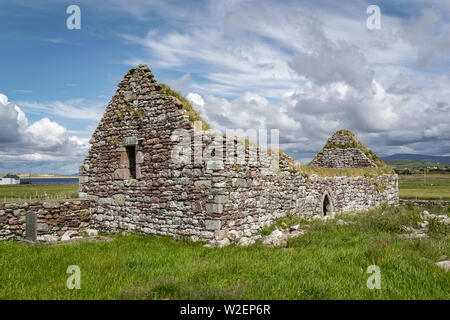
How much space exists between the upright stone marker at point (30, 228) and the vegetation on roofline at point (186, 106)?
19.9 feet

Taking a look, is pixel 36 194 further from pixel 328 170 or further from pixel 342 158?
pixel 342 158

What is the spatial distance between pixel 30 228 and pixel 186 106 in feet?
21.8

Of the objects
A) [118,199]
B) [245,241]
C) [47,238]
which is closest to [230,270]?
[245,241]

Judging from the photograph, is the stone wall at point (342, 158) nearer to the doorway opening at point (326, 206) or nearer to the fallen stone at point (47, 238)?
the doorway opening at point (326, 206)

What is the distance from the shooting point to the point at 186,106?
11.8 metres

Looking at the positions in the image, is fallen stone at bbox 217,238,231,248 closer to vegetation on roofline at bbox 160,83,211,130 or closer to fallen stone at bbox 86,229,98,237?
vegetation on roofline at bbox 160,83,211,130

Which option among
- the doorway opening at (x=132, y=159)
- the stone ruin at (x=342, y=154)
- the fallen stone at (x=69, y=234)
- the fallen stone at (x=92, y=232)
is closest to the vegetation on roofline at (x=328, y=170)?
the stone ruin at (x=342, y=154)

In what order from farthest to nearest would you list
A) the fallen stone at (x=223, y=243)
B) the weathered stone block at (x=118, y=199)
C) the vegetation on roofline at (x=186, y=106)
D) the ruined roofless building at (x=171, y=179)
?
1. the weathered stone block at (x=118, y=199)
2. the vegetation on roofline at (x=186, y=106)
3. the ruined roofless building at (x=171, y=179)
4. the fallen stone at (x=223, y=243)

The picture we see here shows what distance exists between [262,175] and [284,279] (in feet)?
19.7

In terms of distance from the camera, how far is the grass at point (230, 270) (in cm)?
573

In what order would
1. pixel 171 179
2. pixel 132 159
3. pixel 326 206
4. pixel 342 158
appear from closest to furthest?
pixel 171 179, pixel 132 159, pixel 326 206, pixel 342 158

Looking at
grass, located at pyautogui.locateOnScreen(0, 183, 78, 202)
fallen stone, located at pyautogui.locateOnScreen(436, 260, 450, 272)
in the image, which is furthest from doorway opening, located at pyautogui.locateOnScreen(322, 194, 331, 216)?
grass, located at pyautogui.locateOnScreen(0, 183, 78, 202)

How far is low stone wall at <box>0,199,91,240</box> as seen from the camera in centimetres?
1178

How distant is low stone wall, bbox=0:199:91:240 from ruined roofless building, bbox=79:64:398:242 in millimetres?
515
